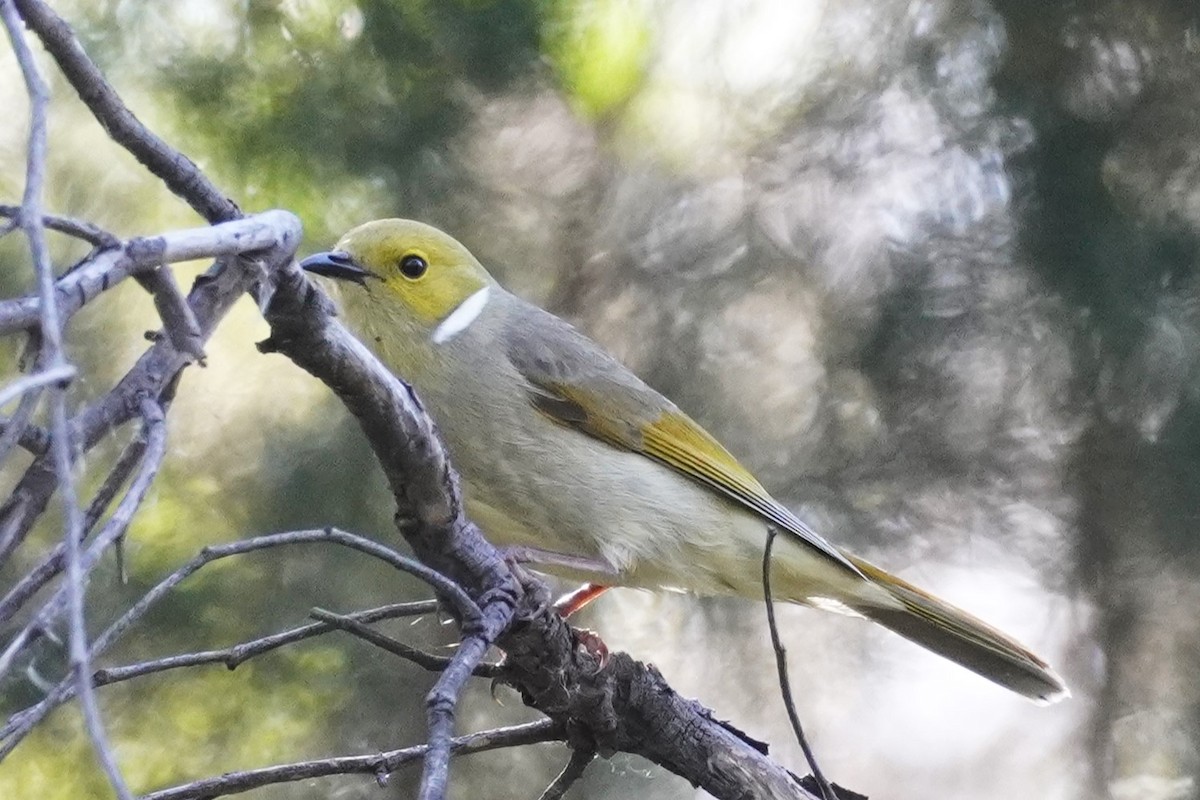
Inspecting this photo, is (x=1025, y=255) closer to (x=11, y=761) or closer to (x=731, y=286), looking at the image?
(x=731, y=286)

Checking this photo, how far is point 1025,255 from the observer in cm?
428

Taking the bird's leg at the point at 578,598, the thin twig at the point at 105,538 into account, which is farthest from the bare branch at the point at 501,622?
the bird's leg at the point at 578,598

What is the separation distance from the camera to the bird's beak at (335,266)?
145 inches

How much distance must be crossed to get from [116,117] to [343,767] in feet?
4.71

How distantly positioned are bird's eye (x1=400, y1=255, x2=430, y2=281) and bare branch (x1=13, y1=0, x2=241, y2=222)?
191 cm

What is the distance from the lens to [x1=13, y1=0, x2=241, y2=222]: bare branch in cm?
168

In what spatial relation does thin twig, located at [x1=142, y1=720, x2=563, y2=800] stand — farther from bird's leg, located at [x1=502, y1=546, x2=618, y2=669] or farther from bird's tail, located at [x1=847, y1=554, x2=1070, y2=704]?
bird's tail, located at [x1=847, y1=554, x2=1070, y2=704]

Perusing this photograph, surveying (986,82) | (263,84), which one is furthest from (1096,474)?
(263,84)

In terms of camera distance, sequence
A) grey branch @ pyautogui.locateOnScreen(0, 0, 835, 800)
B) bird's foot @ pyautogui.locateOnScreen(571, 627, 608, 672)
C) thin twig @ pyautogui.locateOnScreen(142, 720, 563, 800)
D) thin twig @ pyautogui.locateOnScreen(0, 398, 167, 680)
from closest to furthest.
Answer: thin twig @ pyautogui.locateOnScreen(0, 398, 167, 680) → grey branch @ pyautogui.locateOnScreen(0, 0, 835, 800) → thin twig @ pyautogui.locateOnScreen(142, 720, 563, 800) → bird's foot @ pyautogui.locateOnScreen(571, 627, 608, 672)

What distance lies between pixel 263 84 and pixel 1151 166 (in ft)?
8.50

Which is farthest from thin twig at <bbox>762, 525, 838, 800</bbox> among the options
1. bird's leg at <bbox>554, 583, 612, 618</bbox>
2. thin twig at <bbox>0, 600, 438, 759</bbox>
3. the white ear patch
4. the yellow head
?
the yellow head

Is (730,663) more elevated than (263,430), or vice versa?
(730,663)

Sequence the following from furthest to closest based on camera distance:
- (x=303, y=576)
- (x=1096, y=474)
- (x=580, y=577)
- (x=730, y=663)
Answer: (x=730, y=663) < (x=1096, y=474) < (x=303, y=576) < (x=580, y=577)

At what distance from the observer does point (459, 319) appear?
386 cm
